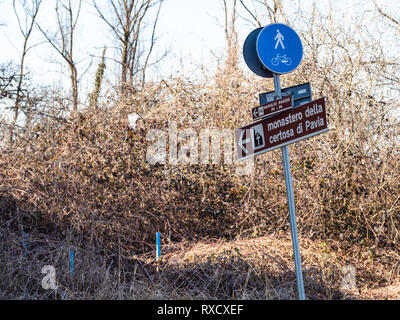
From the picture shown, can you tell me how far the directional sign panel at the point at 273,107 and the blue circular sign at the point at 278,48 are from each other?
1.15 feet

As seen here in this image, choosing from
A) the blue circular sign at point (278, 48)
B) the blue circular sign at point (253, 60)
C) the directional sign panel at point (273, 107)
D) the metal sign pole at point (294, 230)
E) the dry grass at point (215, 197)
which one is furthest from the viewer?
the dry grass at point (215, 197)

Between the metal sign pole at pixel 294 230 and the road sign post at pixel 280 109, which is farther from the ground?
the road sign post at pixel 280 109

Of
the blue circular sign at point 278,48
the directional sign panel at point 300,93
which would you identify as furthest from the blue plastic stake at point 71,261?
the blue circular sign at point 278,48

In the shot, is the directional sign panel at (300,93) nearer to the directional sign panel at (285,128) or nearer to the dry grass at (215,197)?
the directional sign panel at (285,128)

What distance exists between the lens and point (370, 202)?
7.24 meters

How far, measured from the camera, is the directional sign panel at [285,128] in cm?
454

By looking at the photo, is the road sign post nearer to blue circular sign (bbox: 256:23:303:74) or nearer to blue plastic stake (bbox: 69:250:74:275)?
blue circular sign (bbox: 256:23:303:74)

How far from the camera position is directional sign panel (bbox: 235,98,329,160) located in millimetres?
4543

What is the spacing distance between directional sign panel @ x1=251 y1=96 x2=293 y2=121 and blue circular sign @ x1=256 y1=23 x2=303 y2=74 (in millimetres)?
350

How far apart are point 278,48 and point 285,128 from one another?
0.89 m

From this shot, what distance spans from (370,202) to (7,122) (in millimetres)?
6582

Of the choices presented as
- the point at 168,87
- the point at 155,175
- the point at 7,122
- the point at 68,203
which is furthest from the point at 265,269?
the point at 7,122
